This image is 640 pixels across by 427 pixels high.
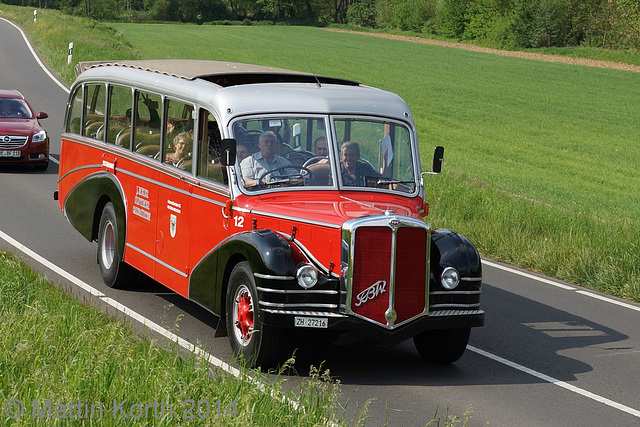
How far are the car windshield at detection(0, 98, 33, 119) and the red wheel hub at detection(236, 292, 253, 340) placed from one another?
1559 cm

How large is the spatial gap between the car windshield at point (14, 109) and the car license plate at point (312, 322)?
16342 mm

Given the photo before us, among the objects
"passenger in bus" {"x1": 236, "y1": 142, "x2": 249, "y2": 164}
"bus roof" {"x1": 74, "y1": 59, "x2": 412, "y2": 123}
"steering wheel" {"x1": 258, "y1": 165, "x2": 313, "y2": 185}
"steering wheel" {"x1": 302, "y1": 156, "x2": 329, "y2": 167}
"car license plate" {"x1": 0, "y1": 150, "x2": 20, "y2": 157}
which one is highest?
"bus roof" {"x1": 74, "y1": 59, "x2": 412, "y2": 123}

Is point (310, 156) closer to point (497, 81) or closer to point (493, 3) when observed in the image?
point (497, 81)

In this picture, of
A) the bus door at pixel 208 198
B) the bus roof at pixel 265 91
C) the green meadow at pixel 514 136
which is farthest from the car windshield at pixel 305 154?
the green meadow at pixel 514 136

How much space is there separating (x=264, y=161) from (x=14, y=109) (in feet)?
50.2

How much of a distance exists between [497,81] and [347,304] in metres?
55.3

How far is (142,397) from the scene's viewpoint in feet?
19.6

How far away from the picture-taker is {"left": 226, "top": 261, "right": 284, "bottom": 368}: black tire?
26.5 feet

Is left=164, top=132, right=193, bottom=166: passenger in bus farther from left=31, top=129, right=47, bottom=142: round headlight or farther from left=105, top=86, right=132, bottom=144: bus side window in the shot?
left=31, top=129, right=47, bottom=142: round headlight

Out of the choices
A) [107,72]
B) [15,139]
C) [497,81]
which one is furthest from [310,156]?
[497,81]

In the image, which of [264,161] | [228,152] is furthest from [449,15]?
[228,152]

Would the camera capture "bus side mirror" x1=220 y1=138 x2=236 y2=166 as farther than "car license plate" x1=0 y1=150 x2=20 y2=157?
No

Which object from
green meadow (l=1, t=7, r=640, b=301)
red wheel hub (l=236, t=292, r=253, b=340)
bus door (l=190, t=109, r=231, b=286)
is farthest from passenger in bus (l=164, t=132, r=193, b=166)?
green meadow (l=1, t=7, r=640, b=301)

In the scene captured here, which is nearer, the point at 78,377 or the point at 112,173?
the point at 78,377
